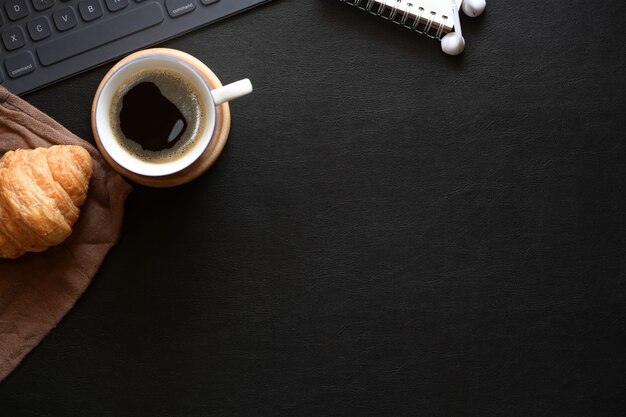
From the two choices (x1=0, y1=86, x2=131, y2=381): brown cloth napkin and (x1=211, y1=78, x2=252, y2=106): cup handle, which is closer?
(x1=211, y1=78, x2=252, y2=106): cup handle

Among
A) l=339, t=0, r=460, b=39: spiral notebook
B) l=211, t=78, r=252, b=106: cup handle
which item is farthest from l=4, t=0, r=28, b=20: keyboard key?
l=339, t=0, r=460, b=39: spiral notebook

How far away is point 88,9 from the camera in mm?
891

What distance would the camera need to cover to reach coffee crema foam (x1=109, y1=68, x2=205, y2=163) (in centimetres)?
86

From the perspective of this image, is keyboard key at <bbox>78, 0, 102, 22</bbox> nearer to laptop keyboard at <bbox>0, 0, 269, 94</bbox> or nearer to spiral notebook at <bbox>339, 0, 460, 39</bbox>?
laptop keyboard at <bbox>0, 0, 269, 94</bbox>

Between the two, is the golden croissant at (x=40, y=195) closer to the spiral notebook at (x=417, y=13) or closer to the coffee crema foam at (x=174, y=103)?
the coffee crema foam at (x=174, y=103)

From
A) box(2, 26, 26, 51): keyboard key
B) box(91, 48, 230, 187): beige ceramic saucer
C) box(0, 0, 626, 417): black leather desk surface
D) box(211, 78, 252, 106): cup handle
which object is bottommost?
box(0, 0, 626, 417): black leather desk surface

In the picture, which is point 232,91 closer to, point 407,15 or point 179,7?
point 179,7

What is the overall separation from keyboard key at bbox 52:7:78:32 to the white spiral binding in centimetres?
37

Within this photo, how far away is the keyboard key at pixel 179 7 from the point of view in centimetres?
90

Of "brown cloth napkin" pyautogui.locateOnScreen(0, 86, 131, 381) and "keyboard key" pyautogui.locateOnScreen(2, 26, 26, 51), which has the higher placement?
"keyboard key" pyautogui.locateOnScreen(2, 26, 26, 51)

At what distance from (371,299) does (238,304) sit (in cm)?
19

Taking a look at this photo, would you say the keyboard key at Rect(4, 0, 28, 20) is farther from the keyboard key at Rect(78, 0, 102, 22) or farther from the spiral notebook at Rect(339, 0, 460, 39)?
the spiral notebook at Rect(339, 0, 460, 39)

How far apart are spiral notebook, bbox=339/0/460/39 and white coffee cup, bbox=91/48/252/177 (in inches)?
9.9

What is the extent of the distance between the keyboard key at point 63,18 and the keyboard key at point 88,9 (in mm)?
14
